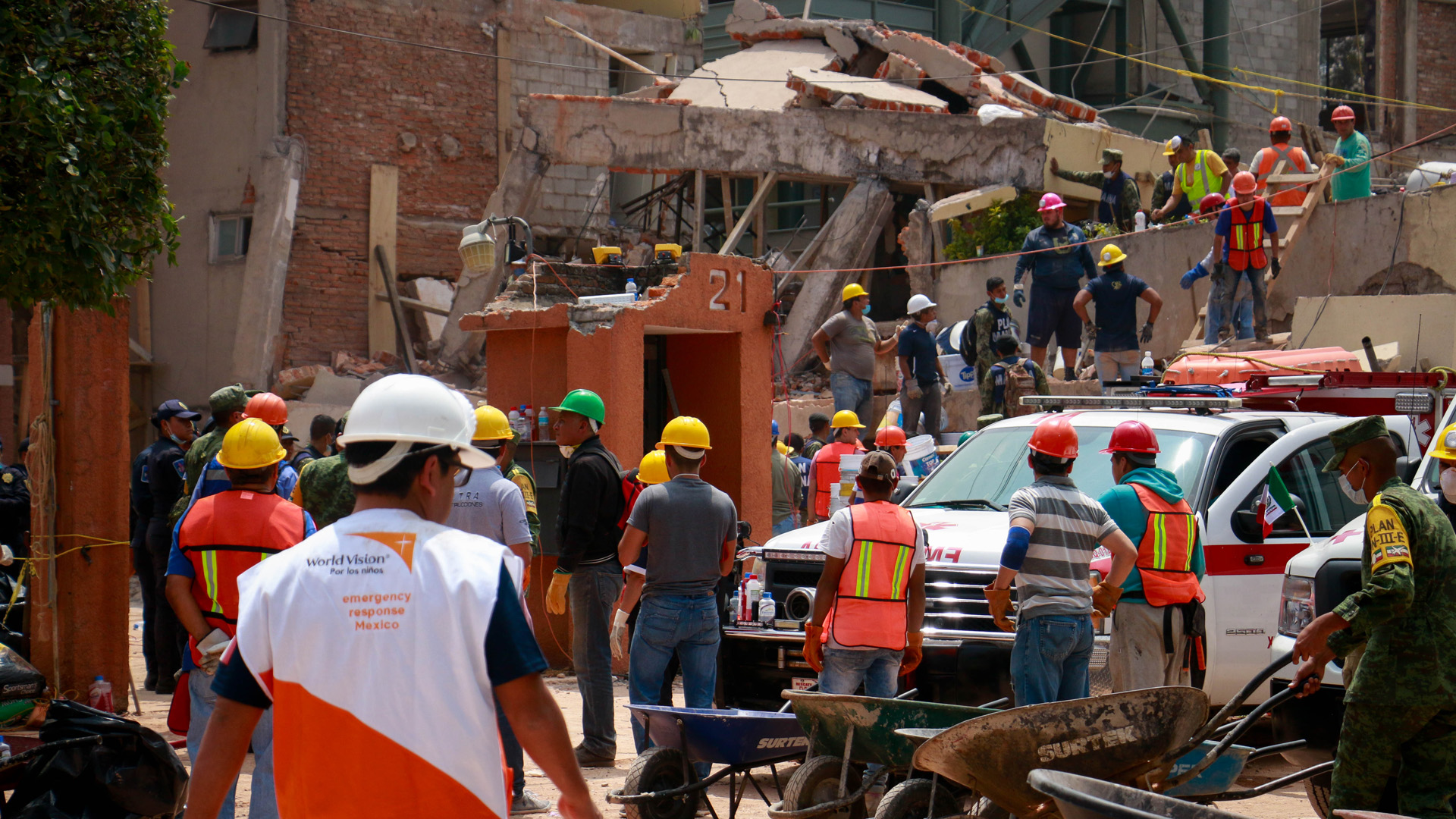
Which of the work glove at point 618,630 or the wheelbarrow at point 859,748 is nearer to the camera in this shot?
the wheelbarrow at point 859,748

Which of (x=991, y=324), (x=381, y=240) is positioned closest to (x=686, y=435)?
(x=991, y=324)

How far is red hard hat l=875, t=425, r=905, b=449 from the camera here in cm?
1146

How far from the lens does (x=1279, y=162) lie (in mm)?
17969

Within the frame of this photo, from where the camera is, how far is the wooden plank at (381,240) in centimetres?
2269

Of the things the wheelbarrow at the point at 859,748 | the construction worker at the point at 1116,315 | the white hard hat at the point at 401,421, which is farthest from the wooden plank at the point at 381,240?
the white hard hat at the point at 401,421

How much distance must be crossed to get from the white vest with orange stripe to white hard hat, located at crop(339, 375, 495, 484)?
19 cm

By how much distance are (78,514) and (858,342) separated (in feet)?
23.7

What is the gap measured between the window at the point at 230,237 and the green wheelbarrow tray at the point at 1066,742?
1970 centimetres

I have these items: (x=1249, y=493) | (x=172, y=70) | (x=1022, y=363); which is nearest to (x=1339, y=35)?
(x=1022, y=363)

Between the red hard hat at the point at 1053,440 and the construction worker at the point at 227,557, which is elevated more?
the red hard hat at the point at 1053,440

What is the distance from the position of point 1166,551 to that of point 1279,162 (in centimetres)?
1259

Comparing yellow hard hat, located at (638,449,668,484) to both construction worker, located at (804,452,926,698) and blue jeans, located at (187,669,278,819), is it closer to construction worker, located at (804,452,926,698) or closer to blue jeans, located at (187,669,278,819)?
construction worker, located at (804,452,926,698)

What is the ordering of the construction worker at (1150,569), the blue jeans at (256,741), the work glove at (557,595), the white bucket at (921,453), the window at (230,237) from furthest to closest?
the window at (230,237) → the white bucket at (921,453) → the work glove at (557,595) → the construction worker at (1150,569) → the blue jeans at (256,741)

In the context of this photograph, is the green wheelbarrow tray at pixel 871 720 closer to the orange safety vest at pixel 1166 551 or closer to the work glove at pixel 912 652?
the work glove at pixel 912 652
